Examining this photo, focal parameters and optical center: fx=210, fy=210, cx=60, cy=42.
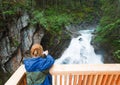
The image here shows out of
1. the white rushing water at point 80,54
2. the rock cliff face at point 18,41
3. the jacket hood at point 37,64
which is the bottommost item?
the white rushing water at point 80,54

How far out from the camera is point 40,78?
319 cm

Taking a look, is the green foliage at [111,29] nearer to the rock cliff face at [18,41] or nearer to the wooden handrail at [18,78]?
the rock cliff face at [18,41]

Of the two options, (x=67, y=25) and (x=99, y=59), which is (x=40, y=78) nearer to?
(x=99, y=59)

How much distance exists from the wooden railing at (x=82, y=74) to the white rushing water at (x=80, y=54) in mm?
9484

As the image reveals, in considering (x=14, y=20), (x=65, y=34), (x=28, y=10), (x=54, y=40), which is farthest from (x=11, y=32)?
(x=65, y=34)

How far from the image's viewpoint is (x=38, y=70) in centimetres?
313

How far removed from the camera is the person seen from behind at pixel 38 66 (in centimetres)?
308

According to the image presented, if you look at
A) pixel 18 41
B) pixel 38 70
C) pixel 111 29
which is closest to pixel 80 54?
pixel 111 29

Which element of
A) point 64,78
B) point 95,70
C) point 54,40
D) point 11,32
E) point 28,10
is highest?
point 95,70

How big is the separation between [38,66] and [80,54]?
1060 centimetres

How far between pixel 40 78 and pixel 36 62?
10.9 inches

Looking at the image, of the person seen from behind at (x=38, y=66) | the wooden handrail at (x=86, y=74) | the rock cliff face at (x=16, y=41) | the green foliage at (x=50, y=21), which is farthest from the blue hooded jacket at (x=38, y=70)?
the green foliage at (x=50, y=21)

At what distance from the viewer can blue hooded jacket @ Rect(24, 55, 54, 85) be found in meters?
3.08

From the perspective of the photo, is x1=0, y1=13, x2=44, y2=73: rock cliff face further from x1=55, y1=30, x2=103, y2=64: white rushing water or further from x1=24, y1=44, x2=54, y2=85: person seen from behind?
x1=24, y1=44, x2=54, y2=85: person seen from behind
